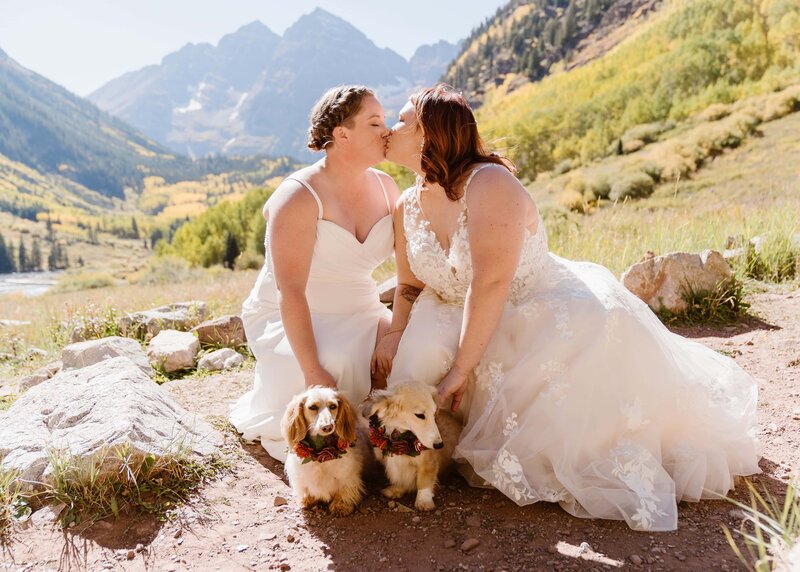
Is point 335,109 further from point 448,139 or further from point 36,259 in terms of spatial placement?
point 36,259

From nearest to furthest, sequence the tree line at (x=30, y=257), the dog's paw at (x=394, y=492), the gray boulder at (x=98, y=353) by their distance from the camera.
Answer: the dog's paw at (x=394, y=492), the gray boulder at (x=98, y=353), the tree line at (x=30, y=257)

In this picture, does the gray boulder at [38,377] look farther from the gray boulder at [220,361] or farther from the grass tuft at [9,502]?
the grass tuft at [9,502]

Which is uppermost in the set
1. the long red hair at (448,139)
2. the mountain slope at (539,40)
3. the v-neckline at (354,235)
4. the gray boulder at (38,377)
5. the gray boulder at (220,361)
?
the mountain slope at (539,40)

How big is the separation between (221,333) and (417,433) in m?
4.13

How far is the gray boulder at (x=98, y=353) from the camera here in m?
4.93

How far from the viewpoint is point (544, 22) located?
3533 inches

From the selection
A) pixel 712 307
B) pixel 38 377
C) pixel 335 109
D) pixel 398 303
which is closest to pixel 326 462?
pixel 398 303

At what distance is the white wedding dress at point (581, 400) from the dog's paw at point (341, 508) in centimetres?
69

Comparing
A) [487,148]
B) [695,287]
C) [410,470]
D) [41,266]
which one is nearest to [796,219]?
[695,287]

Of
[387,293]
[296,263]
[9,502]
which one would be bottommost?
[9,502]

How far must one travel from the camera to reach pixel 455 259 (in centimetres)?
318

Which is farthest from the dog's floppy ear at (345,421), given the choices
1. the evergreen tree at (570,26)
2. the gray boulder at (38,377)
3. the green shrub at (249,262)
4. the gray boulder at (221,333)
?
the evergreen tree at (570,26)

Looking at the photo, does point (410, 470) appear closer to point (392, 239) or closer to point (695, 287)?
point (392, 239)

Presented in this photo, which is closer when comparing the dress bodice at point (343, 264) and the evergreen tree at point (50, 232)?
the dress bodice at point (343, 264)
